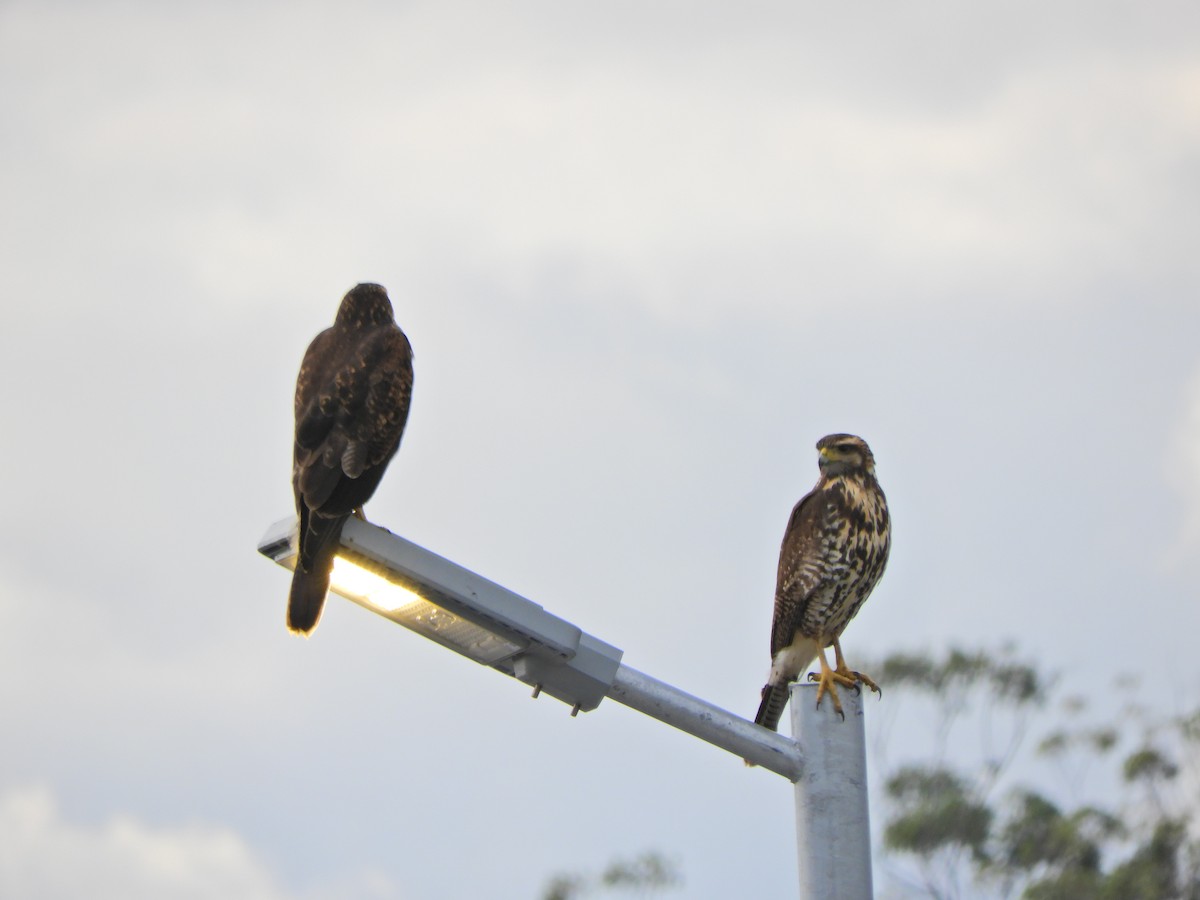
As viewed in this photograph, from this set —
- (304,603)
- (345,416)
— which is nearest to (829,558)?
(345,416)

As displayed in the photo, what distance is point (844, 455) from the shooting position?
873 cm

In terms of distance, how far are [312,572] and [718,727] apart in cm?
133

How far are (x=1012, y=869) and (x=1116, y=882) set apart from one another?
2023mm

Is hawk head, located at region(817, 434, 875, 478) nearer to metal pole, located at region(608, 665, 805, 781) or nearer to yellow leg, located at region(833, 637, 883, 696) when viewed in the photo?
yellow leg, located at region(833, 637, 883, 696)

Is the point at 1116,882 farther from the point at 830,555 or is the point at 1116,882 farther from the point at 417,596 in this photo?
the point at 417,596

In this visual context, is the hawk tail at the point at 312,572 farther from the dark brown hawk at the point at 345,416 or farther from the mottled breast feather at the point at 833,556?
the mottled breast feather at the point at 833,556

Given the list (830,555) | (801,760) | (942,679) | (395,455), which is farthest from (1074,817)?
(801,760)

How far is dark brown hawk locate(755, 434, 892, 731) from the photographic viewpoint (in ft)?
28.2

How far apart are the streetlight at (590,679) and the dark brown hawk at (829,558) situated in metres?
3.30

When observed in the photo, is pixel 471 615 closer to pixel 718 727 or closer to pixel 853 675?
pixel 718 727

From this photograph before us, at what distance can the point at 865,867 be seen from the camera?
493 centimetres

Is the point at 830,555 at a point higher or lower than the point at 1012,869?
lower

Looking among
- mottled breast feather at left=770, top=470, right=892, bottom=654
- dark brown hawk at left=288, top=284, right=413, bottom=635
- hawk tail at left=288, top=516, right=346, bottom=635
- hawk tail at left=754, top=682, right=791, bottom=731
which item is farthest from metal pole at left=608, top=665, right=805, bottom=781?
mottled breast feather at left=770, top=470, right=892, bottom=654

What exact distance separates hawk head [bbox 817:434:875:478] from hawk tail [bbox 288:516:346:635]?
3341mm
